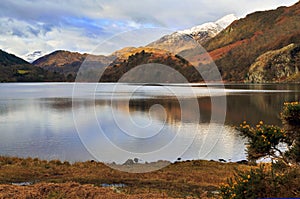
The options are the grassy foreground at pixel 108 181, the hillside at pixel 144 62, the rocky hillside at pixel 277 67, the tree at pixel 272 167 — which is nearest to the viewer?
the tree at pixel 272 167

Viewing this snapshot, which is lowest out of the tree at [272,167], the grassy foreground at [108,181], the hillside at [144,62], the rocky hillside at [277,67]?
the grassy foreground at [108,181]

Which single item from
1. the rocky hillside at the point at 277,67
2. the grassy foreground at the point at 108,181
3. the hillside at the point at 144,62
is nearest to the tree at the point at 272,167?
the grassy foreground at the point at 108,181

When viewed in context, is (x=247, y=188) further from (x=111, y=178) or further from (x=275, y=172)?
(x=111, y=178)

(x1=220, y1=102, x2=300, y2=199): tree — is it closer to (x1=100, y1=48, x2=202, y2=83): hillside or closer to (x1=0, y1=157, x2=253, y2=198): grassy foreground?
(x1=0, y1=157, x2=253, y2=198): grassy foreground

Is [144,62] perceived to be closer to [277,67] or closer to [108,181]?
[108,181]

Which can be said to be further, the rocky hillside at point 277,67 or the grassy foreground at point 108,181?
the rocky hillside at point 277,67

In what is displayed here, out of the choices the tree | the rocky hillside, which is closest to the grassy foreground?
the tree

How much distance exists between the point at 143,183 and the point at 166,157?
407 inches

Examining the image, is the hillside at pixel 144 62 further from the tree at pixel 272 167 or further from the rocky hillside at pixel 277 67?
the rocky hillside at pixel 277 67

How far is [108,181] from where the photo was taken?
14.3 meters

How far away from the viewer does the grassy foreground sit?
10082 millimetres

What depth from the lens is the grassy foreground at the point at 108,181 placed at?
10082mm

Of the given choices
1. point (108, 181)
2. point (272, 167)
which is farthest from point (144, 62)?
point (272, 167)

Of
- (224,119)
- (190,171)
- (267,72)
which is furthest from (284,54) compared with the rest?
(190,171)
